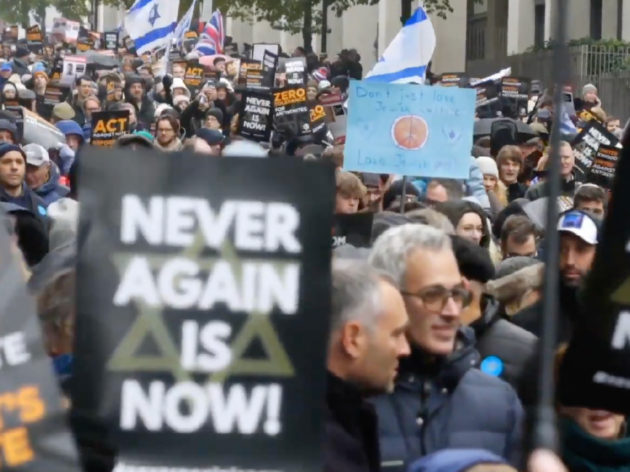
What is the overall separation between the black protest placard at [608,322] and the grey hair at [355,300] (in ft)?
1.95

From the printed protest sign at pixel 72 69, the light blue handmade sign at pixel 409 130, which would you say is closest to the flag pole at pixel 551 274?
the light blue handmade sign at pixel 409 130

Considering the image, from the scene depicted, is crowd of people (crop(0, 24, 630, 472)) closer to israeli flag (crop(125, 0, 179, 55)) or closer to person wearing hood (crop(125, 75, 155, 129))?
person wearing hood (crop(125, 75, 155, 129))

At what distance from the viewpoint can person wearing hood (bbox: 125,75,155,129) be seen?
19.6m

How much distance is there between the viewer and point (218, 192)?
3.69 meters

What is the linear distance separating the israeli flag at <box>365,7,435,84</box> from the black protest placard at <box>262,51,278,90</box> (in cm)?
969

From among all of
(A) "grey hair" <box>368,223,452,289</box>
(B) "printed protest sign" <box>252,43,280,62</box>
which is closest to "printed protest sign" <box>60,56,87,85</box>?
(B) "printed protest sign" <box>252,43,280,62</box>

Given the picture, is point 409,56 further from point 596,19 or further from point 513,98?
point 596,19

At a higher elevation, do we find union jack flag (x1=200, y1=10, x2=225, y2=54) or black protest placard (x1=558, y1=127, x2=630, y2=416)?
union jack flag (x1=200, y1=10, x2=225, y2=54)

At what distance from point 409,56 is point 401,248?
23.6ft

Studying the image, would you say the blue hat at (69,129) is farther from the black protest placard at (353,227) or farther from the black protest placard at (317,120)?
the black protest placard at (353,227)

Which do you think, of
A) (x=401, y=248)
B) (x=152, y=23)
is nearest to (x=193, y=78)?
(x=152, y=23)

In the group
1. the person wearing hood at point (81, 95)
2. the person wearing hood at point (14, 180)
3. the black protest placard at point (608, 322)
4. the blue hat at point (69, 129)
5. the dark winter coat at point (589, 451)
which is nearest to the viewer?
the black protest placard at point (608, 322)

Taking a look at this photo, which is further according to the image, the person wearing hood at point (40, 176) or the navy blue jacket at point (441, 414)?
the person wearing hood at point (40, 176)

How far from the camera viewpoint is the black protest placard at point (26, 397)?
3.25 m
